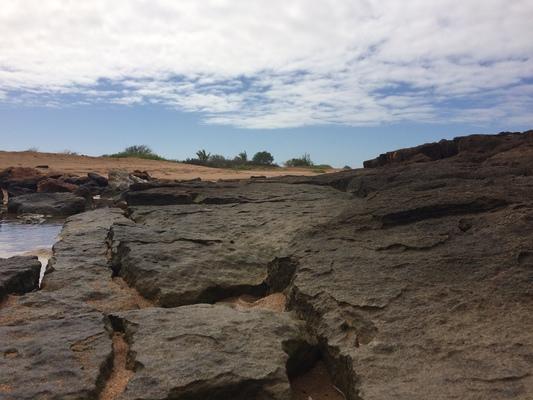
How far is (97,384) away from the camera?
8.79 ft

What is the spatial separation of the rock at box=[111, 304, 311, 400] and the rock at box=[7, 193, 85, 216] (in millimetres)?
7881

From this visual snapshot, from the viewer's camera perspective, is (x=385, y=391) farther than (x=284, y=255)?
No

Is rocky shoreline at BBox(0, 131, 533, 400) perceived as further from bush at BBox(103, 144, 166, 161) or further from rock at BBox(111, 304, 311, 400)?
bush at BBox(103, 144, 166, 161)

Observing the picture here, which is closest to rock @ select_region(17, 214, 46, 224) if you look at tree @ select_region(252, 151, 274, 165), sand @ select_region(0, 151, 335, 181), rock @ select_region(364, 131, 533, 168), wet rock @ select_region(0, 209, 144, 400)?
wet rock @ select_region(0, 209, 144, 400)

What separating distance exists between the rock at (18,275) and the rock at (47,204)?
617cm

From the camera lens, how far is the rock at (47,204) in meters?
10.7

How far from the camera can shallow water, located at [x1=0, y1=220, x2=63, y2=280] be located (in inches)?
254

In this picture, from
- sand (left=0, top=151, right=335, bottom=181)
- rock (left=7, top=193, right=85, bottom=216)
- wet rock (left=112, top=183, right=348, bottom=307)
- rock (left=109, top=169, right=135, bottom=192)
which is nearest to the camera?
wet rock (left=112, top=183, right=348, bottom=307)

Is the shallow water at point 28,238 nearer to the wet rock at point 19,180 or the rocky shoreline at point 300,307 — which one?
the rocky shoreline at point 300,307

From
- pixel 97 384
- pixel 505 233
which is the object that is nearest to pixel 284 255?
pixel 505 233

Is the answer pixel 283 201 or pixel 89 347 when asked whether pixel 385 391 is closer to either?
pixel 89 347

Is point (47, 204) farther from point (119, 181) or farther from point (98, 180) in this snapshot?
point (98, 180)

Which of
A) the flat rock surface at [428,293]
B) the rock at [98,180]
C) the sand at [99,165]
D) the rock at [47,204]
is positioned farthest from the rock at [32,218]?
the sand at [99,165]

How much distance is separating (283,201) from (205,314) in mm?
4014
